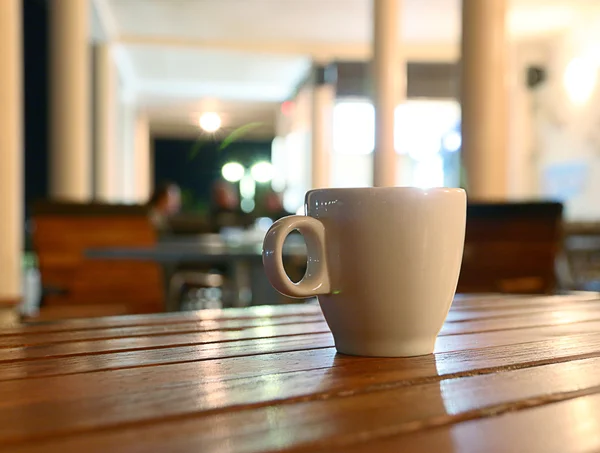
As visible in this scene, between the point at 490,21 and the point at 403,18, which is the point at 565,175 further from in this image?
the point at 490,21

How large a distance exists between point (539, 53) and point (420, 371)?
823 cm

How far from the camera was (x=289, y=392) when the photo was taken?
38 cm

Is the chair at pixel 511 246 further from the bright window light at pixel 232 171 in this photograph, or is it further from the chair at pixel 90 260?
the bright window light at pixel 232 171

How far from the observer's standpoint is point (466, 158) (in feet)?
12.0

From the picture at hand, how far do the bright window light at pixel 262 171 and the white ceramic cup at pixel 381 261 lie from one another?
1404cm

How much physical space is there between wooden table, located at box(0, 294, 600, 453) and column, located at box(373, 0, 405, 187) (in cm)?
461

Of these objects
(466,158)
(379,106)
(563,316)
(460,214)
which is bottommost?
(563,316)

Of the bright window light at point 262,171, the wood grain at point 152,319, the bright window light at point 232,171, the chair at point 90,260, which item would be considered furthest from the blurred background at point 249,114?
the bright window light at point 232,171

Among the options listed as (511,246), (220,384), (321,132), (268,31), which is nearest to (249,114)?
(321,132)

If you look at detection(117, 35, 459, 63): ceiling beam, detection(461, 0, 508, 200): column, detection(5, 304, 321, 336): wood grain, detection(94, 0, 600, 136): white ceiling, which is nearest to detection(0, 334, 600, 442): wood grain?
detection(5, 304, 321, 336): wood grain

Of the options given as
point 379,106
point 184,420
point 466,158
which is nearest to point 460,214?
point 184,420

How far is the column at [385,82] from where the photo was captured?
5.12m

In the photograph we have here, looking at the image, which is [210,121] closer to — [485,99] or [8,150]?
[485,99]

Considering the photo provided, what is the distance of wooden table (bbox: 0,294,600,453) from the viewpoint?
0.96 feet
